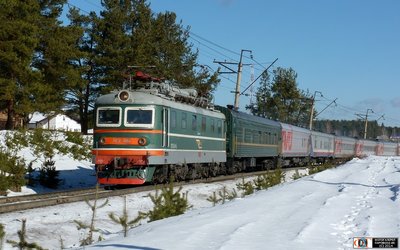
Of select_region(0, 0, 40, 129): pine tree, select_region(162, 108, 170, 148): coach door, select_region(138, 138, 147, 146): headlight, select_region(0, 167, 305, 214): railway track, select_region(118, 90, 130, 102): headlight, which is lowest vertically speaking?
select_region(0, 167, 305, 214): railway track

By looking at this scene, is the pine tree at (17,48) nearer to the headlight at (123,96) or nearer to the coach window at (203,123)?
the coach window at (203,123)

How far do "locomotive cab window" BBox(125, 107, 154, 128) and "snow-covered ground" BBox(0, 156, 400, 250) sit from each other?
3.13m

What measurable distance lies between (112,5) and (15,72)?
14.9m

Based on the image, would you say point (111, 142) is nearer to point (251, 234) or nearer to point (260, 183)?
point (260, 183)

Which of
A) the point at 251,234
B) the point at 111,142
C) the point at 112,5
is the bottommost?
the point at 251,234

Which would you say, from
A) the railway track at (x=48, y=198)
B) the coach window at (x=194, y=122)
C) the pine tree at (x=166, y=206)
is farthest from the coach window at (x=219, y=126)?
the pine tree at (x=166, y=206)

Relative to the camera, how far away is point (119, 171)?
1786 cm

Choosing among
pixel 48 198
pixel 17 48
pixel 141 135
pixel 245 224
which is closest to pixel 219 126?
pixel 141 135

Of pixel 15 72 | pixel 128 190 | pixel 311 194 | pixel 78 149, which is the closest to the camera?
pixel 311 194

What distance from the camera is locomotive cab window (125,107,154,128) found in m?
17.9

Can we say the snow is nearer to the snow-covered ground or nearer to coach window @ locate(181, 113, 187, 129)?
the snow-covered ground

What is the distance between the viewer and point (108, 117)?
18.4m

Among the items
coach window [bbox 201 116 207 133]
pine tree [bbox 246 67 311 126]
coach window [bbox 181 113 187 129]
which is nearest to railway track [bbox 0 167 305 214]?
coach window [bbox 181 113 187 129]

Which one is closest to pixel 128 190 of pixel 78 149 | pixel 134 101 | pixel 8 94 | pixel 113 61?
pixel 134 101
